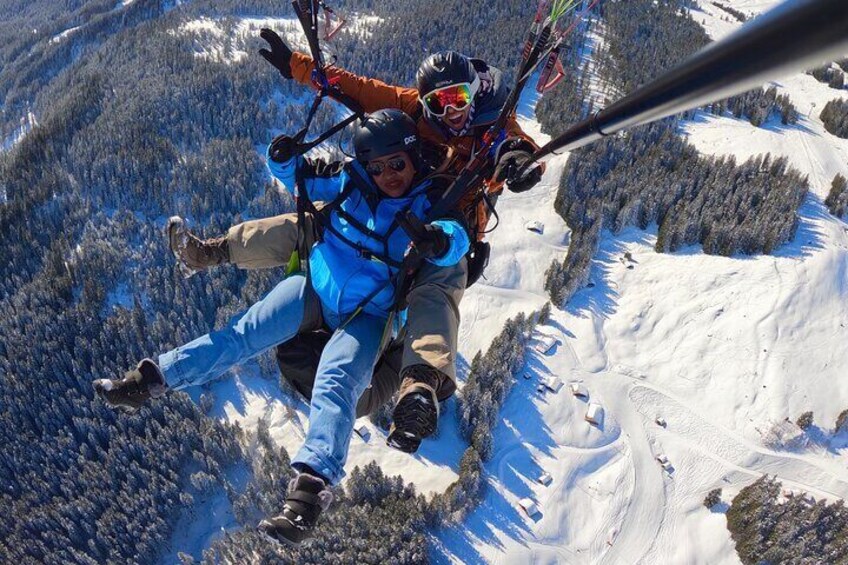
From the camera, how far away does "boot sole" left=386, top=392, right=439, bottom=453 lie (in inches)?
164

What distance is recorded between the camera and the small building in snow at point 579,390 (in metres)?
14.8

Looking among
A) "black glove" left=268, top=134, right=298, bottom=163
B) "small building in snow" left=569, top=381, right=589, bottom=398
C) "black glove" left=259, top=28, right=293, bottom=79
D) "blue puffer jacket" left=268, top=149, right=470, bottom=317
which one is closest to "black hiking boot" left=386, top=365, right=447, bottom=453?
"blue puffer jacket" left=268, top=149, right=470, bottom=317

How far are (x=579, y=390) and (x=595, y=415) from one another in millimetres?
885

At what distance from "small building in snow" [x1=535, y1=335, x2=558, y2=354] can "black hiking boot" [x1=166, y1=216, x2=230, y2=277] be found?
39.1 ft

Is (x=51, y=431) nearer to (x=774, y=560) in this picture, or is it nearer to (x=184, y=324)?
(x=184, y=324)

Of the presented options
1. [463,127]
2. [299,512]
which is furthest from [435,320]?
[463,127]

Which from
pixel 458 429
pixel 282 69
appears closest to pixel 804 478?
pixel 458 429

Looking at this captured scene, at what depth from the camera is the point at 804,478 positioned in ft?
42.3

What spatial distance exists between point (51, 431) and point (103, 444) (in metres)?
2.26

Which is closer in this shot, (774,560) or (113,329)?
(774,560)

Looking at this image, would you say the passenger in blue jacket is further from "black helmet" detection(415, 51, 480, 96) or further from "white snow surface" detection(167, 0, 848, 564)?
"white snow surface" detection(167, 0, 848, 564)

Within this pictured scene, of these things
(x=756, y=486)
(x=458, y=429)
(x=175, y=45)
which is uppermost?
(x=175, y=45)

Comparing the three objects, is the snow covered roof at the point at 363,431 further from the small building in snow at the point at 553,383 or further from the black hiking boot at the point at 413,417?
the black hiking boot at the point at 413,417

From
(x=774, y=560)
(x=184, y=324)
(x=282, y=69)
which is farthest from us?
(x=184, y=324)
